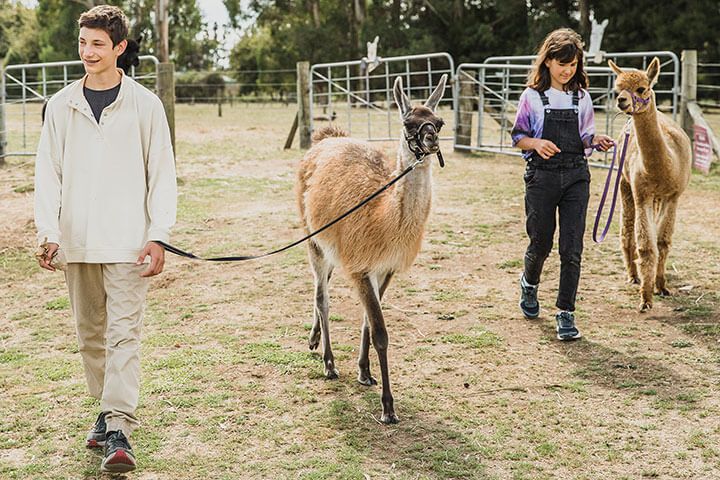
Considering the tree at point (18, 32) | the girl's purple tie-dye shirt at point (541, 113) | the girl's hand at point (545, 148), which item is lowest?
the girl's hand at point (545, 148)

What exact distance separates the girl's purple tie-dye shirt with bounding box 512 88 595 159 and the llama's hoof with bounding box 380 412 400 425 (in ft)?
6.38

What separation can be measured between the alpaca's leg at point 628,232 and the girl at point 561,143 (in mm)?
1444

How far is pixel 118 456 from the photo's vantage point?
131 inches

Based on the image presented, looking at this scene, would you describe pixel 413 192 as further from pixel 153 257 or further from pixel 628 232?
pixel 628 232

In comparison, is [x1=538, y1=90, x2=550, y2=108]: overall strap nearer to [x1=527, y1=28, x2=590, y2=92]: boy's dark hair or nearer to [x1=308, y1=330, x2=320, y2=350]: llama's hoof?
[x1=527, y1=28, x2=590, y2=92]: boy's dark hair

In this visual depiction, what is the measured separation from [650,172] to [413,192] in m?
2.50

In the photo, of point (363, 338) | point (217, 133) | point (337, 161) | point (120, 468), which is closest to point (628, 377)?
point (363, 338)

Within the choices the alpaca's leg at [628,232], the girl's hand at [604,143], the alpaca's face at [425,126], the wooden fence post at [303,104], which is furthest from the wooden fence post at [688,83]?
the alpaca's face at [425,126]

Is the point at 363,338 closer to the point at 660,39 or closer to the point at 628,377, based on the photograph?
the point at 628,377

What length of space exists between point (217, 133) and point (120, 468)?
1549cm

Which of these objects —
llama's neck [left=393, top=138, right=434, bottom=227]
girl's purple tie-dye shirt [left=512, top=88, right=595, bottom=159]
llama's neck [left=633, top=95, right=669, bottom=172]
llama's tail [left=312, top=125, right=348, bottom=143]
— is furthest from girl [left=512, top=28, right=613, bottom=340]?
llama's tail [left=312, top=125, right=348, bottom=143]

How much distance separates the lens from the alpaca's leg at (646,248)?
580 centimetres

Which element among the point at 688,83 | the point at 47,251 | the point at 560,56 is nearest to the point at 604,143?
the point at 560,56

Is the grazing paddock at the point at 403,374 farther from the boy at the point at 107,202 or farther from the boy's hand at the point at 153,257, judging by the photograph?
the boy's hand at the point at 153,257
